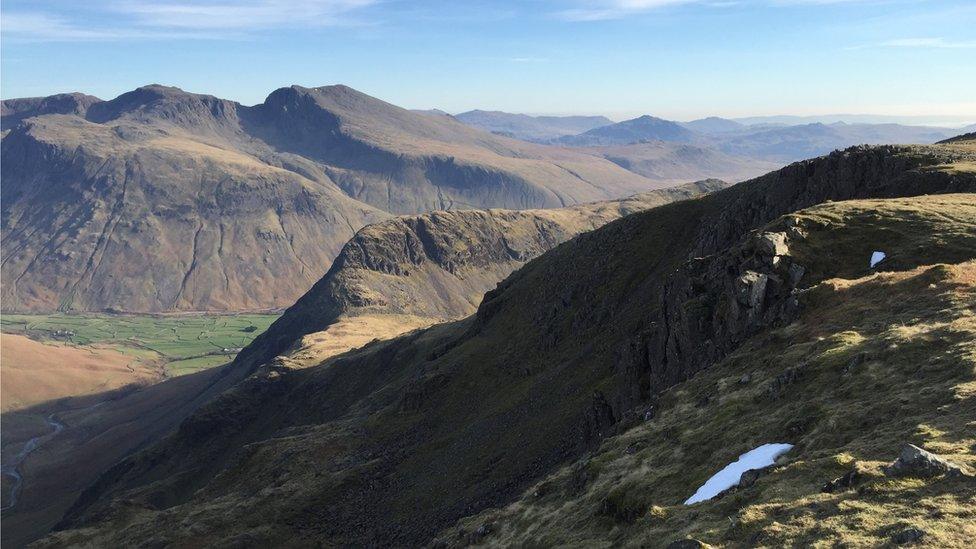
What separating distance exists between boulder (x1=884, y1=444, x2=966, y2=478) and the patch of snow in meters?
31.1

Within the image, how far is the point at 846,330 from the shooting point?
42656 millimetres

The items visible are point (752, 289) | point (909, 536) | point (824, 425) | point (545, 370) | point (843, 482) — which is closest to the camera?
point (909, 536)

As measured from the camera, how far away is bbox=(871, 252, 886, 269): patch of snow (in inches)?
2131

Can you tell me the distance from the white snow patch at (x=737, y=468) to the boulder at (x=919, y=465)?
629cm

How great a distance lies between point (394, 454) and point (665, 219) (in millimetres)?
52729

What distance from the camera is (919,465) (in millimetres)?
25906

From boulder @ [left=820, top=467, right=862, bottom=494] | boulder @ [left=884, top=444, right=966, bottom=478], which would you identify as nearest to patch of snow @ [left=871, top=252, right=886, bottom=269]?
boulder @ [left=884, top=444, right=966, bottom=478]

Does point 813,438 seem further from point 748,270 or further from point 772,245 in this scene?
point 772,245

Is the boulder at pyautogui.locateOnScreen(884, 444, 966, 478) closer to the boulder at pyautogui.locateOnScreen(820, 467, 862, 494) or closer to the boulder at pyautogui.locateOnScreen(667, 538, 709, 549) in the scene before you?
the boulder at pyautogui.locateOnScreen(820, 467, 862, 494)

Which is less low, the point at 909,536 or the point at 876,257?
the point at 876,257

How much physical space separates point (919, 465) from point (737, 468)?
8756 mm

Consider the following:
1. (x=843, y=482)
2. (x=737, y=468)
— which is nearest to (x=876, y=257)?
Answer: (x=737, y=468)

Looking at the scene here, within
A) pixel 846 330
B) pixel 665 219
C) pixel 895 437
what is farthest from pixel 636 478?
pixel 665 219

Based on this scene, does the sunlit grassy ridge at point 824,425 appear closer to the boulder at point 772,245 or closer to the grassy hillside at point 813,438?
the grassy hillside at point 813,438
